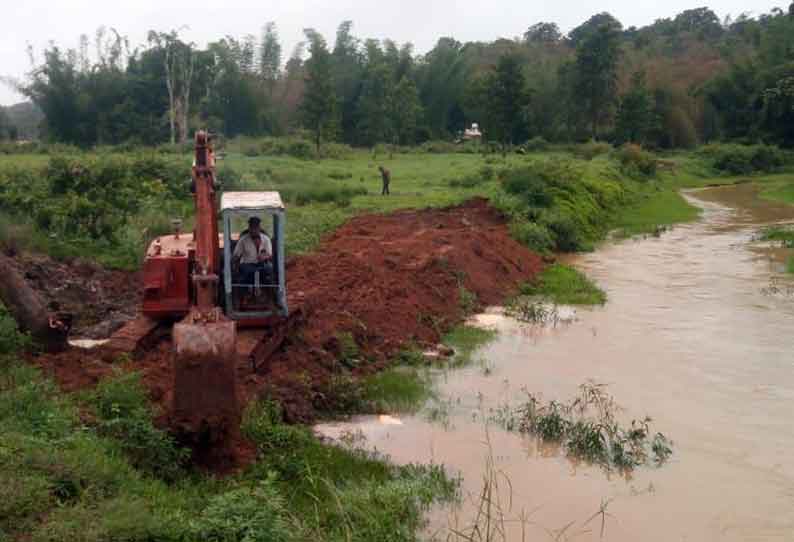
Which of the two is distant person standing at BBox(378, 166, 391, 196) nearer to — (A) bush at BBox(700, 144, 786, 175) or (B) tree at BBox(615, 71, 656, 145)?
(B) tree at BBox(615, 71, 656, 145)

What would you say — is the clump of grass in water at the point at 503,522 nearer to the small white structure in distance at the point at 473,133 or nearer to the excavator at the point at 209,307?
the excavator at the point at 209,307

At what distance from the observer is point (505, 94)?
51.1 meters

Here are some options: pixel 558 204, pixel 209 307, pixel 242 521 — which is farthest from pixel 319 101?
pixel 242 521

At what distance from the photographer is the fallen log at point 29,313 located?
9664mm

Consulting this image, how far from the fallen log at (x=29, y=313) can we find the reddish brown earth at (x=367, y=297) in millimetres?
233

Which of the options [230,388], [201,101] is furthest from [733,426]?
[201,101]

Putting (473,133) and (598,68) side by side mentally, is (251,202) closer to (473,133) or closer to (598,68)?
(598,68)

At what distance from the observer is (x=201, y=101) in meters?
53.2

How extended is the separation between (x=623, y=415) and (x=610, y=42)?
48466 mm

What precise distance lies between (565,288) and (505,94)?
35024 mm

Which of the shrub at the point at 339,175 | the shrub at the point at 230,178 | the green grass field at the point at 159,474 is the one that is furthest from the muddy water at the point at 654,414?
the shrub at the point at 339,175

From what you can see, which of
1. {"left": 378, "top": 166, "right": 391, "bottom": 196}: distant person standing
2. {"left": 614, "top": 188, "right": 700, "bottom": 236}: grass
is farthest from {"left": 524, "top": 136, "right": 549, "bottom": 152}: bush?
{"left": 378, "top": 166, "right": 391, "bottom": 196}: distant person standing

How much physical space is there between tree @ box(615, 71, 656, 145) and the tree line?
8 centimetres

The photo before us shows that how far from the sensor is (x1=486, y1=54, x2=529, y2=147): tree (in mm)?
51000
